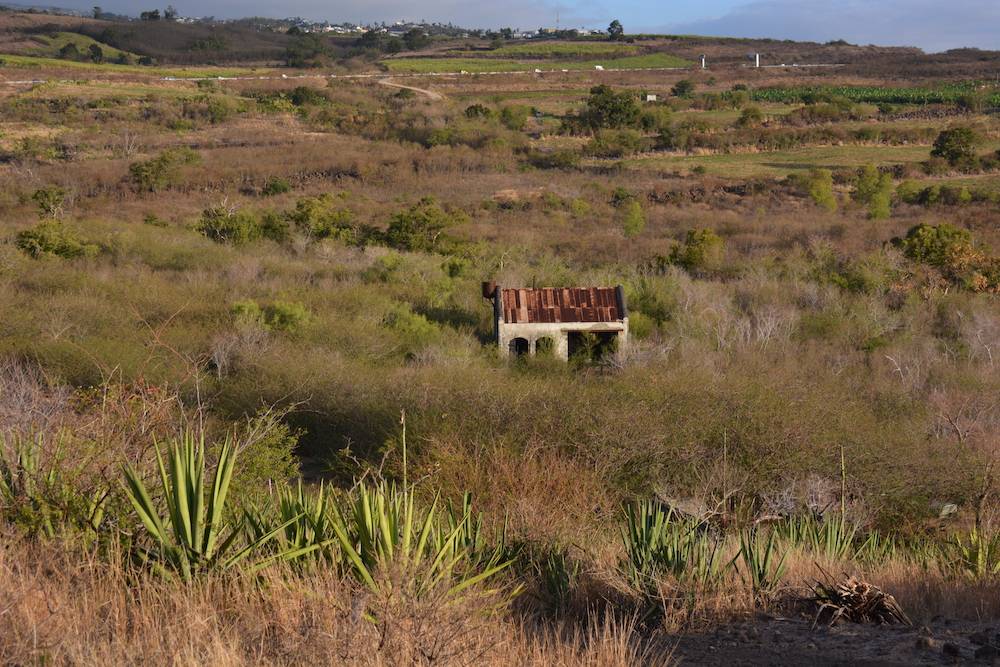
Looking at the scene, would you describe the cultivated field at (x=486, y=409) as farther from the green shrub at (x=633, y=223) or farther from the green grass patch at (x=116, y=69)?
the green grass patch at (x=116, y=69)

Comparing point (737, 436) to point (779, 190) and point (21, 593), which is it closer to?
point (21, 593)

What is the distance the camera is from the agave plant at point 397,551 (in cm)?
468

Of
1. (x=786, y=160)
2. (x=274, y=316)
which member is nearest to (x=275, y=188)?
(x=274, y=316)

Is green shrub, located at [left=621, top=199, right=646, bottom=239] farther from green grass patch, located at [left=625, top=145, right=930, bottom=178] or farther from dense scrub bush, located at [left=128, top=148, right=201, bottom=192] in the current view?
dense scrub bush, located at [left=128, top=148, right=201, bottom=192]

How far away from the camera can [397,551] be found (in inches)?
202

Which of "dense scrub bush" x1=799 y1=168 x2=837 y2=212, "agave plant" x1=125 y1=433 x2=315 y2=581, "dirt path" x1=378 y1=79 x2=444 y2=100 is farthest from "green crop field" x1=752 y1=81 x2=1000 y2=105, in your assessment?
"agave plant" x1=125 y1=433 x2=315 y2=581

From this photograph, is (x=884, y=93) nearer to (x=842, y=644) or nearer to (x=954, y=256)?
(x=954, y=256)

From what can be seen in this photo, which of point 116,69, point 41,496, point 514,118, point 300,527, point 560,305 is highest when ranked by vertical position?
point 116,69

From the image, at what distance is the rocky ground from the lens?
4.78 m

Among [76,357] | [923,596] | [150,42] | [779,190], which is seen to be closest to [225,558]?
[923,596]

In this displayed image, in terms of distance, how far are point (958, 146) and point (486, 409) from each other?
39.7 m

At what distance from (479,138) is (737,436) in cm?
4218

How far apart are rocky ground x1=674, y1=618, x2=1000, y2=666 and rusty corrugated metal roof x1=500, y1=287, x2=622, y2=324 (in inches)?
454

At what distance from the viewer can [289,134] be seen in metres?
55.2
